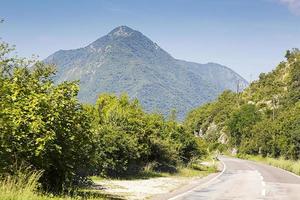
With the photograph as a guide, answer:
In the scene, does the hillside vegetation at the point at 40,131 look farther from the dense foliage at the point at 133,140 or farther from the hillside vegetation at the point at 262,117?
the hillside vegetation at the point at 262,117

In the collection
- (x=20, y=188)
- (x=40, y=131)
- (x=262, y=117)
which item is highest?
(x=262, y=117)

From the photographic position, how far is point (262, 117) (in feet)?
337

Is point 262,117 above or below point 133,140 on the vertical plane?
above

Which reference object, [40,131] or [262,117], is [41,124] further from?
[262,117]

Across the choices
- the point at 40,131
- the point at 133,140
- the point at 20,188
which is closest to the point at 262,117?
the point at 133,140

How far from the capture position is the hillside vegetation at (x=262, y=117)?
244 feet

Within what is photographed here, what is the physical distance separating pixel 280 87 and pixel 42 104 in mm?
106393

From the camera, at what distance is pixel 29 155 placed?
44.3 feet

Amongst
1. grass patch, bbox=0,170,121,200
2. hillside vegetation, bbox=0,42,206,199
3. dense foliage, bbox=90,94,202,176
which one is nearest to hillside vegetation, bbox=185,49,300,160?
dense foliage, bbox=90,94,202,176

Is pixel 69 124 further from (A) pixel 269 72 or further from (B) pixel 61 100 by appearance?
(A) pixel 269 72

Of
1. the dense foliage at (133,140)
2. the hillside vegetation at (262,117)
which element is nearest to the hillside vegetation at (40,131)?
the dense foliage at (133,140)

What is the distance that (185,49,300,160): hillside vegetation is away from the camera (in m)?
74.3

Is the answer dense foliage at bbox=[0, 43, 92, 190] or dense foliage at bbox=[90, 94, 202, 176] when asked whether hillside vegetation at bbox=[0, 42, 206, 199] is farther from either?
dense foliage at bbox=[90, 94, 202, 176]

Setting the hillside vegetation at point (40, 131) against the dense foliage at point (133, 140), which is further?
the dense foliage at point (133, 140)
